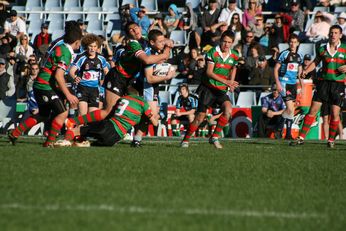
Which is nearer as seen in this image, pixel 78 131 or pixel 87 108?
pixel 78 131

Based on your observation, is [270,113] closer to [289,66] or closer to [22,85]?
[289,66]

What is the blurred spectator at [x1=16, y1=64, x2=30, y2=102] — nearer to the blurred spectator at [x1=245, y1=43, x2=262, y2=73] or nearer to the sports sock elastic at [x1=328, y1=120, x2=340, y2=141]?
the blurred spectator at [x1=245, y1=43, x2=262, y2=73]

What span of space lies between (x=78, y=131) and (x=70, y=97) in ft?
3.03

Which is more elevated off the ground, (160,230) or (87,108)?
(160,230)

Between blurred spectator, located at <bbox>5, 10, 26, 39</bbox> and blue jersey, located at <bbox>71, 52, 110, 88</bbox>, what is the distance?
8.75m

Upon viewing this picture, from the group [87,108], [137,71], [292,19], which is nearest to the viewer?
[137,71]

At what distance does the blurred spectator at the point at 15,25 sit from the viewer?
1075 inches

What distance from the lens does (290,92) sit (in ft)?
74.4

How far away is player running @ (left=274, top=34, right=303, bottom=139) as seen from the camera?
2200 centimetres

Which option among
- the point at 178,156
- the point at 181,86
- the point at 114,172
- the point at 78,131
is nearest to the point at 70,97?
the point at 78,131

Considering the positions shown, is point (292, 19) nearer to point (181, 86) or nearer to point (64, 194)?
point (181, 86)

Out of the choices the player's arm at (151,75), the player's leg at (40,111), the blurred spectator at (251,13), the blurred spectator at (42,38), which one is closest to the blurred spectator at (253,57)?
the blurred spectator at (251,13)

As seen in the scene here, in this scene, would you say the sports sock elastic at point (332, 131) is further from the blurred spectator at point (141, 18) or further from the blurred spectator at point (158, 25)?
the blurred spectator at point (158, 25)

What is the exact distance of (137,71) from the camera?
16.0 m
